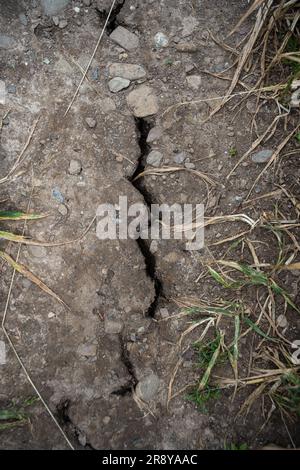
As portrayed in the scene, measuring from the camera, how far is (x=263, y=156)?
7.69 ft

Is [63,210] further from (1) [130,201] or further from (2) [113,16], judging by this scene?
(2) [113,16]

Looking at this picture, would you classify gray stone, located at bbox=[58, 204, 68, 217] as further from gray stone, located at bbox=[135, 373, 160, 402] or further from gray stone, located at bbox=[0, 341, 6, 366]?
gray stone, located at bbox=[135, 373, 160, 402]

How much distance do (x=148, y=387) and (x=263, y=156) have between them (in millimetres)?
1220

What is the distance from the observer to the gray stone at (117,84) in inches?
94.8

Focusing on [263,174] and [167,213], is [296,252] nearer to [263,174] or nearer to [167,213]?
[263,174]

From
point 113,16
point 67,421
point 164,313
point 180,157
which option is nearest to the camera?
point 67,421

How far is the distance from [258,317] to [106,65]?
56.9 inches

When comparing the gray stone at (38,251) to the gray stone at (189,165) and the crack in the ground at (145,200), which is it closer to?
the crack in the ground at (145,200)

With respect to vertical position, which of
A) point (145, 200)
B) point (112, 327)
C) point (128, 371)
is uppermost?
point (145, 200)

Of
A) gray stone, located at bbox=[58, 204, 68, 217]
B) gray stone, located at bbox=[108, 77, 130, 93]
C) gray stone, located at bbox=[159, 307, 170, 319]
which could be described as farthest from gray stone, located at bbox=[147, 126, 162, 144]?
gray stone, located at bbox=[159, 307, 170, 319]

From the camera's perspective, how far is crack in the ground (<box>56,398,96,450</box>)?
2.10 meters

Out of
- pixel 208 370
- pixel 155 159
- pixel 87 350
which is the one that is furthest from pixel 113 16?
pixel 208 370

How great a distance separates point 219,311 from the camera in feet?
7.26

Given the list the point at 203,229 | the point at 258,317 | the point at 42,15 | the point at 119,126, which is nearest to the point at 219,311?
the point at 258,317
